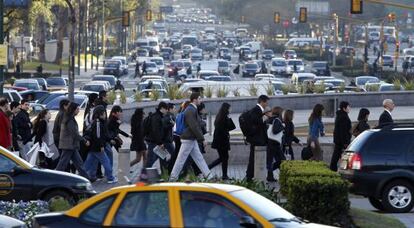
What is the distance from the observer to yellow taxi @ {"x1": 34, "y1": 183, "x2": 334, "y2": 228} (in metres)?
12.8

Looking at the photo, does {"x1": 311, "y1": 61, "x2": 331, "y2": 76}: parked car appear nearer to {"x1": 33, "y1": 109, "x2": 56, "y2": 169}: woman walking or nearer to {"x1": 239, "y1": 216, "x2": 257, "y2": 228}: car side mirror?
{"x1": 33, "y1": 109, "x2": 56, "y2": 169}: woman walking

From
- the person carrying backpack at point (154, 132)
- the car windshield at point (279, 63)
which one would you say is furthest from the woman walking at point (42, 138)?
the car windshield at point (279, 63)

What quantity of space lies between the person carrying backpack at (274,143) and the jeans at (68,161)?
3.70 metres

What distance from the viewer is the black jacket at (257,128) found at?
2419 cm

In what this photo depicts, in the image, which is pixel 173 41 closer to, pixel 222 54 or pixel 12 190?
pixel 222 54

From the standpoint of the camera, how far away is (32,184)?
19062mm

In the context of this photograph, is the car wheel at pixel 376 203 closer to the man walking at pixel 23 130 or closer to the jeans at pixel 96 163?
the jeans at pixel 96 163

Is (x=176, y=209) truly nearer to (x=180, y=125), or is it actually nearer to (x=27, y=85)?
(x=180, y=125)

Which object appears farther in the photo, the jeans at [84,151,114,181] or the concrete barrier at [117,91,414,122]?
the concrete barrier at [117,91,414,122]

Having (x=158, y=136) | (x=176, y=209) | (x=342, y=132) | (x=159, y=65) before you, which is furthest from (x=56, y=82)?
(x=176, y=209)

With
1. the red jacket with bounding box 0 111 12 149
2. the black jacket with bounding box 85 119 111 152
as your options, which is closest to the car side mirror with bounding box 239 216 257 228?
the red jacket with bounding box 0 111 12 149

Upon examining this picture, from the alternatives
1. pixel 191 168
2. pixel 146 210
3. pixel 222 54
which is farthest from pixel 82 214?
pixel 222 54

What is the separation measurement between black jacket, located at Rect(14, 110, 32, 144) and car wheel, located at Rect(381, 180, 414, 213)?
25.8ft

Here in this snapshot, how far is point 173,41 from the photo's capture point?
14975 cm
